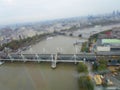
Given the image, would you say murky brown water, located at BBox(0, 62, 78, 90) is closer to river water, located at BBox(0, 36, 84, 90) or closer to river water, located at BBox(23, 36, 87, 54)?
river water, located at BBox(0, 36, 84, 90)

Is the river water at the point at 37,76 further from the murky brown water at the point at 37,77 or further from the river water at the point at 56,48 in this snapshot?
the river water at the point at 56,48

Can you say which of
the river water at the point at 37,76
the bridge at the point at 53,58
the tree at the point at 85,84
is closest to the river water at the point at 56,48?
the bridge at the point at 53,58

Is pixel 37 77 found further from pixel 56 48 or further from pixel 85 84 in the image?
pixel 56 48

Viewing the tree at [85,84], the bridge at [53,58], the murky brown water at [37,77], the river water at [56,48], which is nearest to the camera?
the tree at [85,84]

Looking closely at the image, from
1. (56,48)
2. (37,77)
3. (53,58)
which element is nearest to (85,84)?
(37,77)

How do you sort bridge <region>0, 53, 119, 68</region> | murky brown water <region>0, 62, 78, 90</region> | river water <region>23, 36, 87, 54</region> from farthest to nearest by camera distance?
river water <region>23, 36, 87, 54</region>, bridge <region>0, 53, 119, 68</region>, murky brown water <region>0, 62, 78, 90</region>

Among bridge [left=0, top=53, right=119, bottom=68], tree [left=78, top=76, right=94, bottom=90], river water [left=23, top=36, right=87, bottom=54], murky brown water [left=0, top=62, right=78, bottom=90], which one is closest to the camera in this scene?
tree [left=78, top=76, right=94, bottom=90]

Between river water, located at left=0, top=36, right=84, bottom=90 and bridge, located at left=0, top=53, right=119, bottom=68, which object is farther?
bridge, located at left=0, top=53, right=119, bottom=68

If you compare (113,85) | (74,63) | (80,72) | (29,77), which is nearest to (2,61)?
(29,77)

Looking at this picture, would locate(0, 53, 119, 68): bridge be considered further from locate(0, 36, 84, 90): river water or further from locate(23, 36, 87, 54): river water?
locate(23, 36, 87, 54): river water

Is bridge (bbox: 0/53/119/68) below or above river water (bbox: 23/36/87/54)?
above

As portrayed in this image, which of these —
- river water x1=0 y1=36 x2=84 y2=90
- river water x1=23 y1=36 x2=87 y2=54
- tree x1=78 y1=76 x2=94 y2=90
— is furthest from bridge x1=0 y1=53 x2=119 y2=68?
tree x1=78 y1=76 x2=94 y2=90

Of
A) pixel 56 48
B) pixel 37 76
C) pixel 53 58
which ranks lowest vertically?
pixel 37 76
